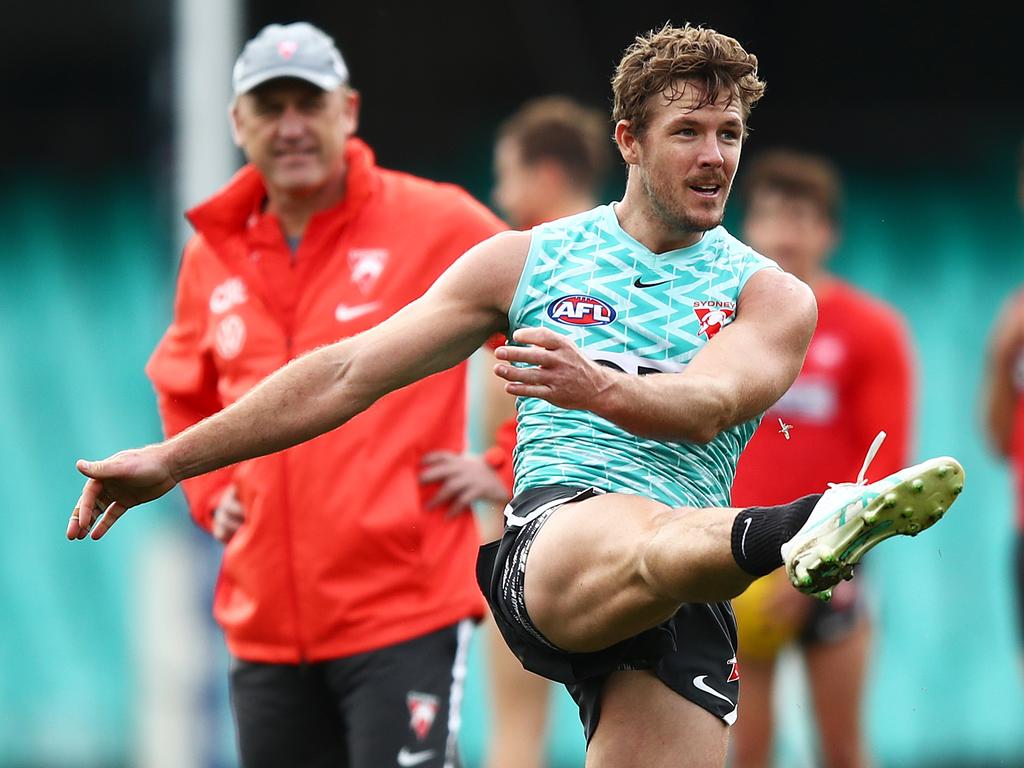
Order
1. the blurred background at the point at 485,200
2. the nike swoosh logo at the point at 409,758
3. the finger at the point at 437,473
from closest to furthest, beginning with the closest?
1. the nike swoosh logo at the point at 409,758
2. the finger at the point at 437,473
3. the blurred background at the point at 485,200

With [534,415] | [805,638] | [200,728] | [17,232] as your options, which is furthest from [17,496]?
[534,415]

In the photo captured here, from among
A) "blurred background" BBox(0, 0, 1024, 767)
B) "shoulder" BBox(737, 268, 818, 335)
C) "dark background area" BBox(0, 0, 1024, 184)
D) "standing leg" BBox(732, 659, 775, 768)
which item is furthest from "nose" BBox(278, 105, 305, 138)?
"dark background area" BBox(0, 0, 1024, 184)

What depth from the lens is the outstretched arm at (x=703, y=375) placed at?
3.74 meters

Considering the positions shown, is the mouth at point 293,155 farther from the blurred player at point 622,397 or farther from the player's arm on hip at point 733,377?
the player's arm on hip at point 733,377

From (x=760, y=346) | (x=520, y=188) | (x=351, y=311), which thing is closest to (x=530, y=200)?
(x=520, y=188)

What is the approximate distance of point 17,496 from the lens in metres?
11.3

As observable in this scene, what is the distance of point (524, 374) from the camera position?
3.75 m

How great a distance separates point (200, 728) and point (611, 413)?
5.62 meters

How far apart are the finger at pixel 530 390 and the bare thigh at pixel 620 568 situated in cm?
31

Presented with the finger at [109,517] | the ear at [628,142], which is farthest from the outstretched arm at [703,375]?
the finger at [109,517]

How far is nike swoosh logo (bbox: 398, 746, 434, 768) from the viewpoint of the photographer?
4.80 m

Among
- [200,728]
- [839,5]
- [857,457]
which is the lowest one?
[200,728]

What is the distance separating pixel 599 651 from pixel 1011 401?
412cm

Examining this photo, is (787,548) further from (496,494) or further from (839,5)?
(839,5)
